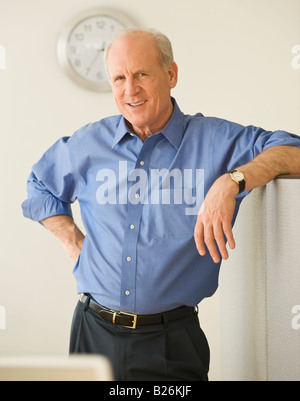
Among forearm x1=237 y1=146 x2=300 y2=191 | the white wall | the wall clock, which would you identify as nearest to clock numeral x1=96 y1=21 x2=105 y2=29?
the wall clock

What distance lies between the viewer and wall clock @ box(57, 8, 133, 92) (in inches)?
104

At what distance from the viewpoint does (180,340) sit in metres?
1.36

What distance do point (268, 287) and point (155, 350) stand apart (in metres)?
0.42

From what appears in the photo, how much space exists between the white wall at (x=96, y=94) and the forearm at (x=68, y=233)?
1.08 metres

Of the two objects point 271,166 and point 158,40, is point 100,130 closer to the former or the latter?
point 158,40

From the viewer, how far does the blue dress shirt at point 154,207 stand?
53.3 inches

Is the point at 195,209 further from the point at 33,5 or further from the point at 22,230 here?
the point at 33,5

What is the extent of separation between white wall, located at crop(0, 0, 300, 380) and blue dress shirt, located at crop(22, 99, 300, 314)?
124 centimetres

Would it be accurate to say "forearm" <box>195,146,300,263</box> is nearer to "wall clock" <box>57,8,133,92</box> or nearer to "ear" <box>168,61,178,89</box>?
"ear" <box>168,61,178,89</box>

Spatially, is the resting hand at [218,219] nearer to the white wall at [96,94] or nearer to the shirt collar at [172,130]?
the shirt collar at [172,130]

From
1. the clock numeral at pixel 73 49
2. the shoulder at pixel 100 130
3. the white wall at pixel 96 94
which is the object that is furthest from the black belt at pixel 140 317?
the clock numeral at pixel 73 49
